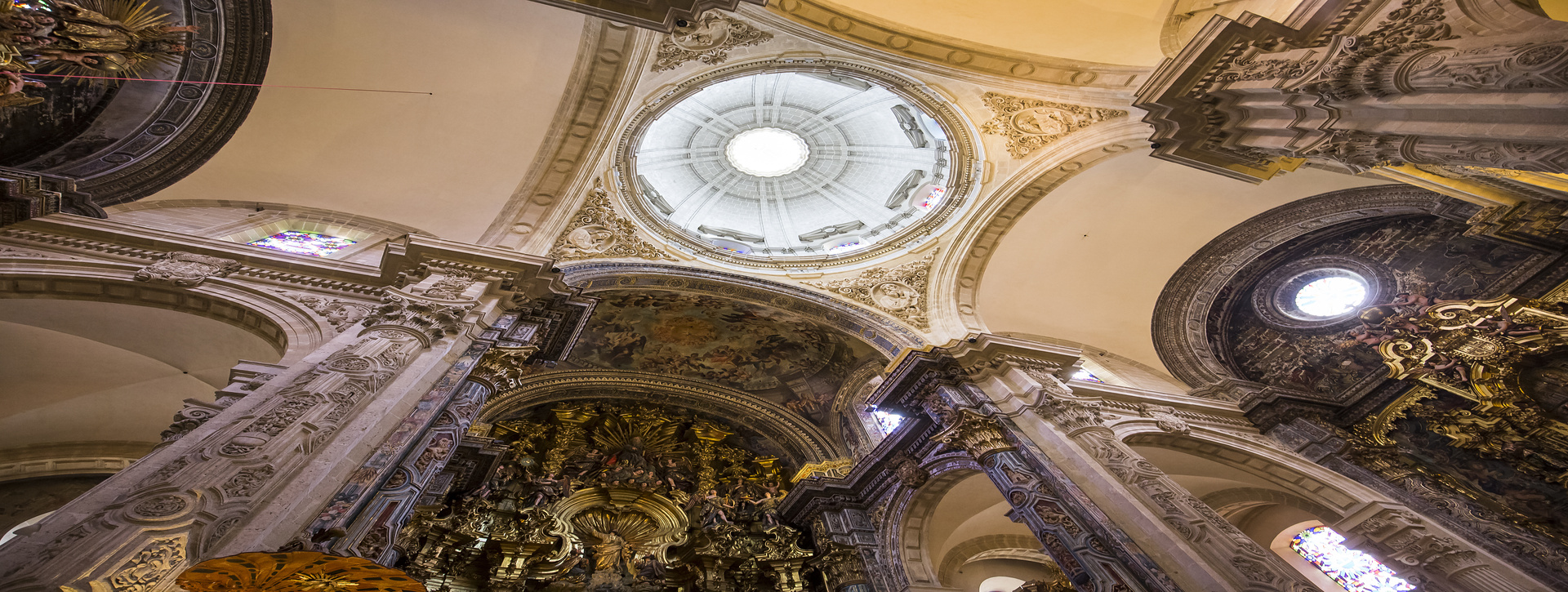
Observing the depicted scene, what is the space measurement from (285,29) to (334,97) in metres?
1.15

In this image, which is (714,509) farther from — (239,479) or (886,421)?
(239,479)

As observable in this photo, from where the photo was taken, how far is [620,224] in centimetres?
1217

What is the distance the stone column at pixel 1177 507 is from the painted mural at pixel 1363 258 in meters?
5.22

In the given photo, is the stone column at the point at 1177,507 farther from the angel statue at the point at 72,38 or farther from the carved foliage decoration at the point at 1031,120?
the angel statue at the point at 72,38

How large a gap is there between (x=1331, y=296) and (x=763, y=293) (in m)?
10.1

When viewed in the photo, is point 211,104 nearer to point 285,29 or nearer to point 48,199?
point 285,29

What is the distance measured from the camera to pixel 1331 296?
11.1m

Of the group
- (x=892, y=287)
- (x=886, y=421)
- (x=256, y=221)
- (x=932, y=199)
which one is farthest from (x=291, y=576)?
(x=932, y=199)

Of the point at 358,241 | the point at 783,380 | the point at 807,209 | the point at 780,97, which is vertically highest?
the point at 780,97

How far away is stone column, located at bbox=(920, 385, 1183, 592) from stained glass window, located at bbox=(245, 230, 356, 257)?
9701mm

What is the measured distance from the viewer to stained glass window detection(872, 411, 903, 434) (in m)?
13.1

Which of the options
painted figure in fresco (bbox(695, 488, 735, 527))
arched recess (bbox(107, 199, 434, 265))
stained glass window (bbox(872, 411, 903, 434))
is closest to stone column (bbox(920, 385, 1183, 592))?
stained glass window (bbox(872, 411, 903, 434))

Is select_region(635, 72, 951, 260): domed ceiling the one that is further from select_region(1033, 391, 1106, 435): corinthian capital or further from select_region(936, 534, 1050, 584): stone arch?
select_region(936, 534, 1050, 584): stone arch

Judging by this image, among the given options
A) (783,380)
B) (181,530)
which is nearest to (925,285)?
(783,380)
